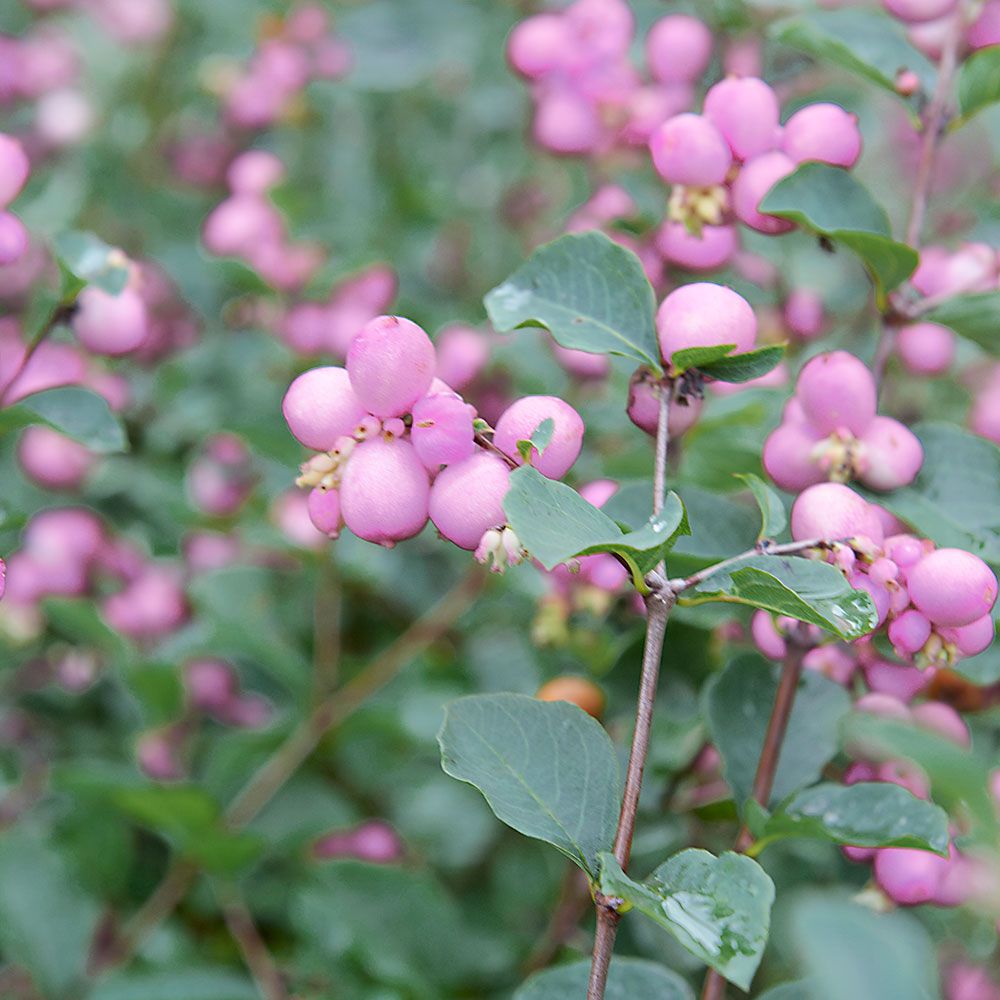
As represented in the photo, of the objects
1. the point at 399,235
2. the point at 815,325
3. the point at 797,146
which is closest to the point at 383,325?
the point at 797,146

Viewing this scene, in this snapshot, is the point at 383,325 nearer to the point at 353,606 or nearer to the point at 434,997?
the point at 434,997

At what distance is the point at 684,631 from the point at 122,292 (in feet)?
1.50

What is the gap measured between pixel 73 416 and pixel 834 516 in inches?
19.5

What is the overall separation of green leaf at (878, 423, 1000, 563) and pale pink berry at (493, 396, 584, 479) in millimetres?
217

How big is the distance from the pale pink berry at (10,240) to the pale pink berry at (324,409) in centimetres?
26

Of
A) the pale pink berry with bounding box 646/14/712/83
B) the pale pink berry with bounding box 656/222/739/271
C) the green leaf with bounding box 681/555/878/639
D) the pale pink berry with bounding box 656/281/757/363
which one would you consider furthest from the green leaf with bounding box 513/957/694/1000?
the pale pink berry with bounding box 646/14/712/83

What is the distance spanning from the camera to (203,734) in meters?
1.27

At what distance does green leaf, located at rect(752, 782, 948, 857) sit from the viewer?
585 millimetres

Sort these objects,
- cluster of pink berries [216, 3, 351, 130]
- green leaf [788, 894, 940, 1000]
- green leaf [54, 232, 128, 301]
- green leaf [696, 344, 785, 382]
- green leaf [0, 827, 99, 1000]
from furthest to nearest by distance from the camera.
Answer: cluster of pink berries [216, 3, 351, 130] → green leaf [0, 827, 99, 1000] → green leaf [54, 232, 128, 301] → green leaf [696, 344, 785, 382] → green leaf [788, 894, 940, 1000]

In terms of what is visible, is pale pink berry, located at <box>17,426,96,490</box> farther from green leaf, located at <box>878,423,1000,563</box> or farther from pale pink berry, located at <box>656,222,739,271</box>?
green leaf, located at <box>878,423,1000,563</box>

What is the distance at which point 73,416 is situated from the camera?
797mm

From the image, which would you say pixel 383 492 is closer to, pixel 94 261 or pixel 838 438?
pixel 838 438

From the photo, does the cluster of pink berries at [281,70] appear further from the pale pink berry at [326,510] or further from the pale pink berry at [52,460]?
the pale pink berry at [326,510]

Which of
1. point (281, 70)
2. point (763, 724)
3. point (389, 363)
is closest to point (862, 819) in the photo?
point (763, 724)
